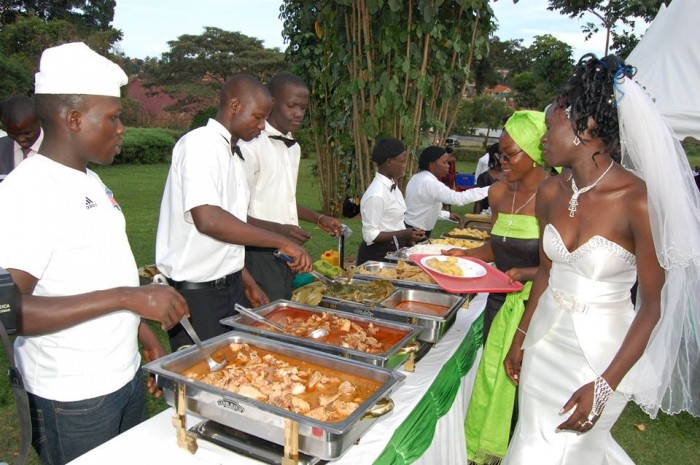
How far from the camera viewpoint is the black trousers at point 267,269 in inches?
108

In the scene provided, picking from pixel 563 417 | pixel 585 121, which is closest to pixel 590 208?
pixel 585 121

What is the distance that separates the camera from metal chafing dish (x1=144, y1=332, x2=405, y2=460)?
116cm

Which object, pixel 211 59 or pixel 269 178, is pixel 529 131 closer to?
pixel 269 178

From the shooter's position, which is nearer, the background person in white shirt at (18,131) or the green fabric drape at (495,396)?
the green fabric drape at (495,396)

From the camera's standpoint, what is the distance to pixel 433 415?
5.78 feet

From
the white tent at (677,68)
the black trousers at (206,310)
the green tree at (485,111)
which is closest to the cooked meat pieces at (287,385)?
the black trousers at (206,310)

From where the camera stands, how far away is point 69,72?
128cm

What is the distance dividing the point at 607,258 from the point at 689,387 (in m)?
0.65

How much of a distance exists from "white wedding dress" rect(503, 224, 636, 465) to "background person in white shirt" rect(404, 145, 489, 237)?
2357 millimetres

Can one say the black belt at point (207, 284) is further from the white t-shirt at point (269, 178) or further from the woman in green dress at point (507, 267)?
the woman in green dress at point (507, 267)

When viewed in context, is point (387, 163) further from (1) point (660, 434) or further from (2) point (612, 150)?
(1) point (660, 434)

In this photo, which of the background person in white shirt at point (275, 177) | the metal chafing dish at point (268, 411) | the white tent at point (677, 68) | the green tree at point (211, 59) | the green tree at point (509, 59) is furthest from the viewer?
the green tree at point (509, 59)

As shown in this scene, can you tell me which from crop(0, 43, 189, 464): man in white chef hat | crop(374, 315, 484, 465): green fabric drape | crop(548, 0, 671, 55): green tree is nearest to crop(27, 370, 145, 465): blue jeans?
crop(0, 43, 189, 464): man in white chef hat

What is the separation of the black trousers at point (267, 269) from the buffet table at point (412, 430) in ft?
3.16
